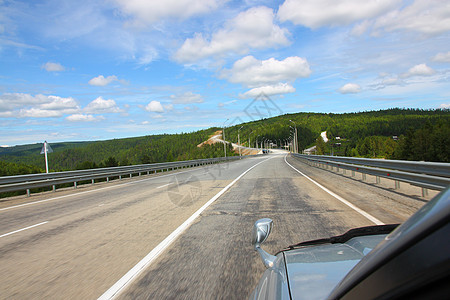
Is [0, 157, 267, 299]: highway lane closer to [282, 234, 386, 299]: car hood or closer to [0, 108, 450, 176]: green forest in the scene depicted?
[282, 234, 386, 299]: car hood

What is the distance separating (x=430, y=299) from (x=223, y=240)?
4904mm

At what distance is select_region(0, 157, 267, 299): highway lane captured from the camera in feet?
12.8

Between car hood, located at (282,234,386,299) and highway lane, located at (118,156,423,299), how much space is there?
1329mm

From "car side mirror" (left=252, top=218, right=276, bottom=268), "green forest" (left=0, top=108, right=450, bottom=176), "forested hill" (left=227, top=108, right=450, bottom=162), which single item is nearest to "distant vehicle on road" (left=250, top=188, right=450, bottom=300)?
"car side mirror" (left=252, top=218, right=276, bottom=268)

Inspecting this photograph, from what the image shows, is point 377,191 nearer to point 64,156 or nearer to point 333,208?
point 333,208

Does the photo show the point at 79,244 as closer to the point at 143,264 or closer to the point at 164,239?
the point at 164,239

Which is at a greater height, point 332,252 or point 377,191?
point 332,252

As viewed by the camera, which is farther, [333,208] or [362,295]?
[333,208]

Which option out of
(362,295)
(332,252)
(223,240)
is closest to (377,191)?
(223,240)

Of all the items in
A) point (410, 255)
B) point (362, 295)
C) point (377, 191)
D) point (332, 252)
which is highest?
point (410, 255)

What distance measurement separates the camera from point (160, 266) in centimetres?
437

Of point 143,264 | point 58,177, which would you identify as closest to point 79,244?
point 143,264

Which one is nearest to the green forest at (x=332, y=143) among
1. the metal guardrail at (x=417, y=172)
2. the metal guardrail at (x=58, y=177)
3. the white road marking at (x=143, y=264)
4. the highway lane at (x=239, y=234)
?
the metal guardrail at (x=58, y=177)

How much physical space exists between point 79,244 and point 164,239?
5.03 ft
